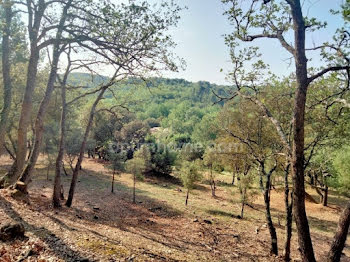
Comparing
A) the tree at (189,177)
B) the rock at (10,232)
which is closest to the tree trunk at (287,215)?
the rock at (10,232)

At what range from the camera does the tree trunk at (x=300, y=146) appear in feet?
13.0

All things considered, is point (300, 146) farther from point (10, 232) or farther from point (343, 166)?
point (343, 166)

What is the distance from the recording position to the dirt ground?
18.5 ft

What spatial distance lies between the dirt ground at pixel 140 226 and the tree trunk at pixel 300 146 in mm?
3878

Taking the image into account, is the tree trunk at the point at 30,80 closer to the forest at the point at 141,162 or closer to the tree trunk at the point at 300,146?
the forest at the point at 141,162

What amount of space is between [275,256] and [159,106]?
101457 millimetres

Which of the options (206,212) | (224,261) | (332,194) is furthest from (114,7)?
(332,194)

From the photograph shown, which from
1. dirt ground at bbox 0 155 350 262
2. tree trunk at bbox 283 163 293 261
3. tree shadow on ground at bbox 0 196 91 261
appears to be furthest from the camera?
tree trunk at bbox 283 163 293 261

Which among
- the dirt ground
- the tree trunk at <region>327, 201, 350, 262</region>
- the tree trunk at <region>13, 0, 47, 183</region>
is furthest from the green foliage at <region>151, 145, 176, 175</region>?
the tree trunk at <region>327, 201, 350, 262</region>

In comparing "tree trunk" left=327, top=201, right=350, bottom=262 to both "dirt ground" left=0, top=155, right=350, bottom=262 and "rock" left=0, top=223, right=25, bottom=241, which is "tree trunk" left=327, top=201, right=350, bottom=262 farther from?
"rock" left=0, top=223, right=25, bottom=241

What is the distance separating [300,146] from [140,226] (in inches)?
408

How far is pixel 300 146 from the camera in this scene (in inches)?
158

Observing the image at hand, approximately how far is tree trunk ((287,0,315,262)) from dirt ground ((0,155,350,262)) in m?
3.88

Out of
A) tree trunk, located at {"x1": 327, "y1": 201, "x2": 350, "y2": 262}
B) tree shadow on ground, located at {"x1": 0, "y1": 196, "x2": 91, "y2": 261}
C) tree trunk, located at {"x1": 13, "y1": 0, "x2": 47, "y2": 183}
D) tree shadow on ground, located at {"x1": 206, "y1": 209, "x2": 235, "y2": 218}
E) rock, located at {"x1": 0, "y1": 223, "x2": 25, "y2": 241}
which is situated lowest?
tree shadow on ground, located at {"x1": 206, "y1": 209, "x2": 235, "y2": 218}
